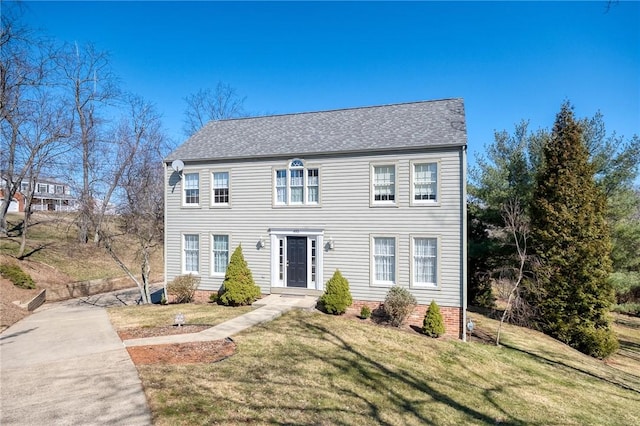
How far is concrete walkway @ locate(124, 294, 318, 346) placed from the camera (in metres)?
9.41

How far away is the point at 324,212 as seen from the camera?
14.3m

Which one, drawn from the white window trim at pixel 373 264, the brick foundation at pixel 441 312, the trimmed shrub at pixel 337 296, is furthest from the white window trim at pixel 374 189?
the brick foundation at pixel 441 312

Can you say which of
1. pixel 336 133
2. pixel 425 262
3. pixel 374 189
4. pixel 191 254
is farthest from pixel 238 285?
pixel 336 133

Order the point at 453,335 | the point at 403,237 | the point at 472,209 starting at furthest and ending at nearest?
the point at 472,209 < the point at 403,237 < the point at 453,335

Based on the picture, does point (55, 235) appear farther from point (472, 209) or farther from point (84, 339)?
point (472, 209)

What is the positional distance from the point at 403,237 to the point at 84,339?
10659mm

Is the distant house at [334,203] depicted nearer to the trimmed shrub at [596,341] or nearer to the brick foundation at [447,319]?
the brick foundation at [447,319]

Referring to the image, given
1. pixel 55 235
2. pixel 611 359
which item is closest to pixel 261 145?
pixel 611 359

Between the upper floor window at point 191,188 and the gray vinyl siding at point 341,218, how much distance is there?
28 centimetres

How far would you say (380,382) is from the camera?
7.62 meters

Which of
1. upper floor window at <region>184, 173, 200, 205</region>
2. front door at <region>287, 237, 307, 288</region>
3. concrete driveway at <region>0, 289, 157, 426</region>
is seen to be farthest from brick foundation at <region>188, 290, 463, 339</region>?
upper floor window at <region>184, 173, 200, 205</region>

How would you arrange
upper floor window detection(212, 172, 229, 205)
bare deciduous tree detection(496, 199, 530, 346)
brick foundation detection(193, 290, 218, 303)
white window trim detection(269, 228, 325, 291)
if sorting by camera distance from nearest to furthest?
bare deciduous tree detection(496, 199, 530, 346) < white window trim detection(269, 228, 325, 291) < brick foundation detection(193, 290, 218, 303) < upper floor window detection(212, 172, 229, 205)

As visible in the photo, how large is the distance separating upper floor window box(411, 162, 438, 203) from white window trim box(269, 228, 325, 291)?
406 cm

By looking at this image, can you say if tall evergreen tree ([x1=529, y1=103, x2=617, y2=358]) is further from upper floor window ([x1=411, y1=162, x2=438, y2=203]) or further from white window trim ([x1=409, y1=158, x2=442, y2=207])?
upper floor window ([x1=411, y1=162, x2=438, y2=203])
